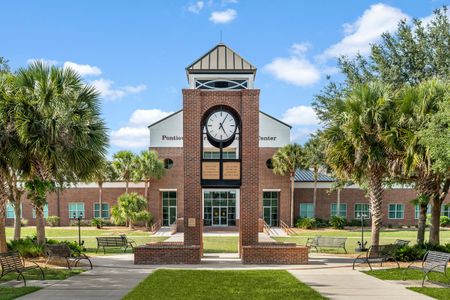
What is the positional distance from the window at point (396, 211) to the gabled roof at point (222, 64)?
100 feet

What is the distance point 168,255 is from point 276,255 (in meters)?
4.09

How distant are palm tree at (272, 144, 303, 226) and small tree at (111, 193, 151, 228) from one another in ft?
40.4

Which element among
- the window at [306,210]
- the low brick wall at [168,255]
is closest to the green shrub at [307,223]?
the window at [306,210]

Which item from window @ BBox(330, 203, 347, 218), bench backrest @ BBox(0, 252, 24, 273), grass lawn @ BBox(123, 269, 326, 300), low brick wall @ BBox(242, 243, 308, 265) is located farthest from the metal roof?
bench backrest @ BBox(0, 252, 24, 273)

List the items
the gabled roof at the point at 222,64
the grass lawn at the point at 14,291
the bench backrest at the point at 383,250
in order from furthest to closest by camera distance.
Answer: the gabled roof at the point at 222,64 → the bench backrest at the point at 383,250 → the grass lawn at the point at 14,291

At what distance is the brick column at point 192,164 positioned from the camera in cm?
1891

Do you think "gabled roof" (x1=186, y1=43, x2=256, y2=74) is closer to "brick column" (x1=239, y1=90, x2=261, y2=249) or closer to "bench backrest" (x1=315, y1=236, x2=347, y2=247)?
"brick column" (x1=239, y1=90, x2=261, y2=249)

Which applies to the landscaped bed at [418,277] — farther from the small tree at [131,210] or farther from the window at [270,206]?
the window at [270,206]

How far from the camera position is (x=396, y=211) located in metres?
46.0

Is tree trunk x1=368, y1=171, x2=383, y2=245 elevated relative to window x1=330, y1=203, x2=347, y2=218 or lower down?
elevated

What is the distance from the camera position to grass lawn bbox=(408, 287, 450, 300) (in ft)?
36.7

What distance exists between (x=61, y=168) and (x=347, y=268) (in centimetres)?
1150

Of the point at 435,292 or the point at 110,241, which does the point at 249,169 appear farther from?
the point at 435,292

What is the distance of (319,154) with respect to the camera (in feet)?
105
